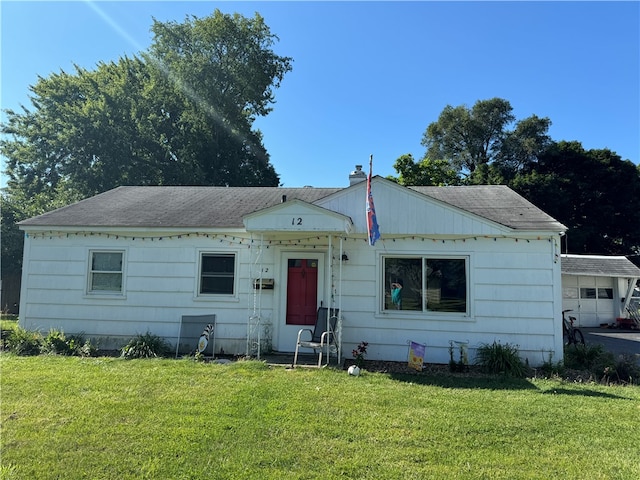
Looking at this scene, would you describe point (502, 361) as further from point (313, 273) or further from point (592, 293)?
point (592, 293)

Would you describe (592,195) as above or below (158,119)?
below

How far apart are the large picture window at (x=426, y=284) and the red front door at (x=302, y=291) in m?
1.58

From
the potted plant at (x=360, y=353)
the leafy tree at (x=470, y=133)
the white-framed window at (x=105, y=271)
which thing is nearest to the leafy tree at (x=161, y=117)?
the leafy tree at (x=470, y=133)

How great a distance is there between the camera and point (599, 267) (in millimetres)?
18562

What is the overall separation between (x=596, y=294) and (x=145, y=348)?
64.0 ft

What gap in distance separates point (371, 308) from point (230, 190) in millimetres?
6240

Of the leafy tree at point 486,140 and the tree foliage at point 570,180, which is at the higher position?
the leafy tree at point 486,140

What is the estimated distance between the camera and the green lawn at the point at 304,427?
3607 millimetres

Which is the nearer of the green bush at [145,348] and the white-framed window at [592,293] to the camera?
the green bush at [145,348]

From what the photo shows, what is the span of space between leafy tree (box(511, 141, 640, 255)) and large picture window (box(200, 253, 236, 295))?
82.7ft

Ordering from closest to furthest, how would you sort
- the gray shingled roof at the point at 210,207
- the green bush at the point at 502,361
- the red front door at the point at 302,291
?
the green bush at the point at 502,361 → the red front door at the point at 302,291 → the gray shingled roof at the point at 210,207

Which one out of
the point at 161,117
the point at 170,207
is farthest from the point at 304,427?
the point at 161,117

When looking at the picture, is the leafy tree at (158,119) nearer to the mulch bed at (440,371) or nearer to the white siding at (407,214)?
the white siding at (407,214)

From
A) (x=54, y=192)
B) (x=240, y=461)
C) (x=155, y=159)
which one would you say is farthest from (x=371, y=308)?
(x=54, y=192)
